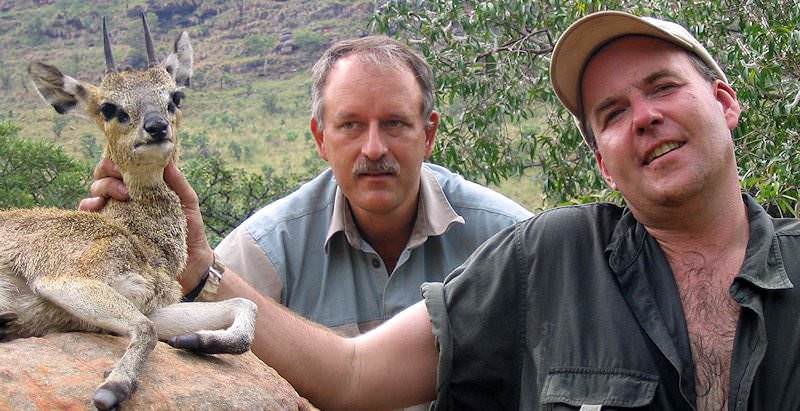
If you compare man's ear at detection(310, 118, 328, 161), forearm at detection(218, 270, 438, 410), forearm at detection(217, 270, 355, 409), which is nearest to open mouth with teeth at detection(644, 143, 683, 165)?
forearm at detection(218, 270, 438, 410)

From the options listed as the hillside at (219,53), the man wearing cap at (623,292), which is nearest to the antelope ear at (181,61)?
the man wearing cap at (623,292)

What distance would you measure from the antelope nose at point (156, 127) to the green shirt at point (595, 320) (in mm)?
1251

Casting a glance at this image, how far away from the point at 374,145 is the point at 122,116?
132 cm

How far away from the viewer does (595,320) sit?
143 inches

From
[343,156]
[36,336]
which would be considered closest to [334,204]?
[343,156]

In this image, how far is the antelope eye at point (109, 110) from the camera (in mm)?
4336

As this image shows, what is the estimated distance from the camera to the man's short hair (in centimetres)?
540

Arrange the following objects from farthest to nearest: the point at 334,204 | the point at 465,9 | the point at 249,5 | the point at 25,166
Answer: the point at 249,5
the point at 25,166
the point at 465,9
the point at 334,204

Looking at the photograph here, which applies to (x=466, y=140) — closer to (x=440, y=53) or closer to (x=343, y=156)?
(x=440, y=53)

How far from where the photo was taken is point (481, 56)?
9336 millimetres

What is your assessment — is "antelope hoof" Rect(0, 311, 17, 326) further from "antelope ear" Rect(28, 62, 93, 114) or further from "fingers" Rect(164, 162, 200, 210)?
"antelope ear" Rect(28, 62, 93, 114)

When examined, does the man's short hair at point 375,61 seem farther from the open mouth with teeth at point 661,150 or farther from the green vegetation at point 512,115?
the open mouth with teeth at point 661,150

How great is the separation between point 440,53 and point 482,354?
19.1ft

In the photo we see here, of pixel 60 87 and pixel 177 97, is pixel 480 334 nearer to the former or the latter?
pixel 177 97
